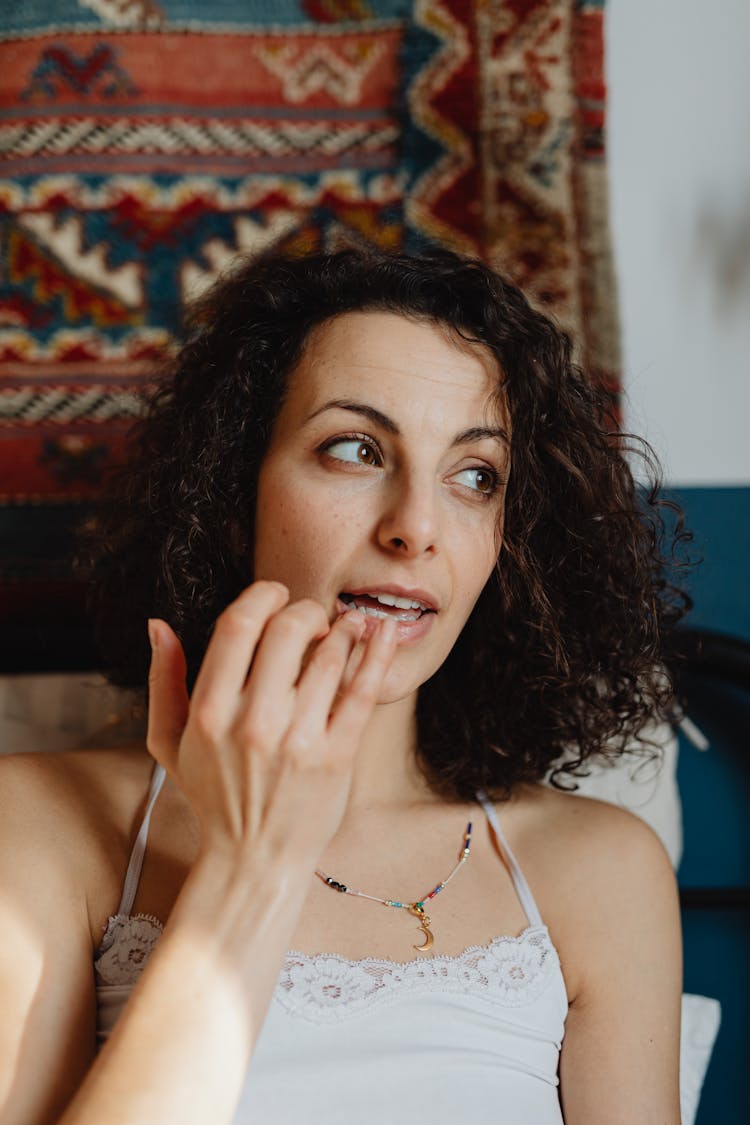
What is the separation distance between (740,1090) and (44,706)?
1289 millimetres

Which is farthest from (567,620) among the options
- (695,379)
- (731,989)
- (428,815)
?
(731,989)

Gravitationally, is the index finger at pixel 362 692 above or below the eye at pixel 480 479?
below

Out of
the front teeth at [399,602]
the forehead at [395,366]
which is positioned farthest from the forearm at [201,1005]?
the forehead at [395,366]

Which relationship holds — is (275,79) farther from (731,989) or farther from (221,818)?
(731,989)

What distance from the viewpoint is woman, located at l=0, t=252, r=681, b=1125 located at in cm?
89

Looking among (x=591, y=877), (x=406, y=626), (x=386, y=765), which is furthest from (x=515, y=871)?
(x=406, y=626)

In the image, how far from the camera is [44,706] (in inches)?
62.3

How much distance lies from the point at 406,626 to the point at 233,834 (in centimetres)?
32

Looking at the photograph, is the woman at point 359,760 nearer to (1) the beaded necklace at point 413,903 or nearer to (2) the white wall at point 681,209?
(1) the beaded necklace at point 413,903

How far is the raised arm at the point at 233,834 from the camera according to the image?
843 millimetres

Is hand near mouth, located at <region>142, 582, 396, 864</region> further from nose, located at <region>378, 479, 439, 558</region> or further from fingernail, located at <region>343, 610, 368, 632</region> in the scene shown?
nose, located at <region>378, 479, 439, 558</region>

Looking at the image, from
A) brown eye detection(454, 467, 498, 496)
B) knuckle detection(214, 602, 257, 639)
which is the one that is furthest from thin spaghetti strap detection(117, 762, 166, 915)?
brown eye detection(454, 467, 498, 496)

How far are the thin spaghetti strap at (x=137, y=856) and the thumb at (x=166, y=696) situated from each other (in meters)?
0.25

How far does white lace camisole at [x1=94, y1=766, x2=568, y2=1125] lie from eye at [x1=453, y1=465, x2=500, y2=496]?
0.52 meters
